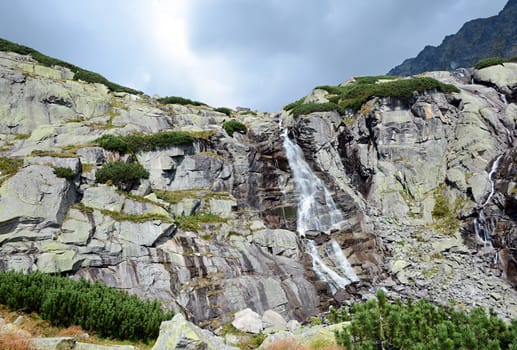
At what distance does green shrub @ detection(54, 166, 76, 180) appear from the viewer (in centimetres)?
2466

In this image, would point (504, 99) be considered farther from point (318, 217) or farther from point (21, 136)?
point (21, 136)

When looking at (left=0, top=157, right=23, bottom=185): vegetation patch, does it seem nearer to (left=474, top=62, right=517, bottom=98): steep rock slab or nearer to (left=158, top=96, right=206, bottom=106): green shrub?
(left=158, top=96, right=206, bottom=106): green shrub

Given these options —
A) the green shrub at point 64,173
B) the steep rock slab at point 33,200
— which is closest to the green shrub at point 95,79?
the green shrub at point 64,173

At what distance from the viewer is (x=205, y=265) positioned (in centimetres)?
2392

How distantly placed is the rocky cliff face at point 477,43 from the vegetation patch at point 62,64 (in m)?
146

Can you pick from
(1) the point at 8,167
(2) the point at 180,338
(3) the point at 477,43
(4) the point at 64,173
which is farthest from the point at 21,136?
(3) the point at 477,43

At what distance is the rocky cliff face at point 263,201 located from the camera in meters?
22.1

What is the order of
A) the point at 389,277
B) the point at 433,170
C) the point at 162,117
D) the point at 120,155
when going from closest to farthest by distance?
the point at 389,277 < the point at 120,155 < the point at 433,170 < the point at 162,117

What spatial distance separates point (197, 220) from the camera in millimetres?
28938

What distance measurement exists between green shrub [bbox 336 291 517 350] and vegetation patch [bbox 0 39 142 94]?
177 feet

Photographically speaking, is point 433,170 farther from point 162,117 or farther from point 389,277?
point 162,117

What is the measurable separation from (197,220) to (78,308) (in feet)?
60.1

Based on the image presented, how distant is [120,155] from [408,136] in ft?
108

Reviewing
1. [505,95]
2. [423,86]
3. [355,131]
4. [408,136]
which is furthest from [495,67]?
[355,131]
